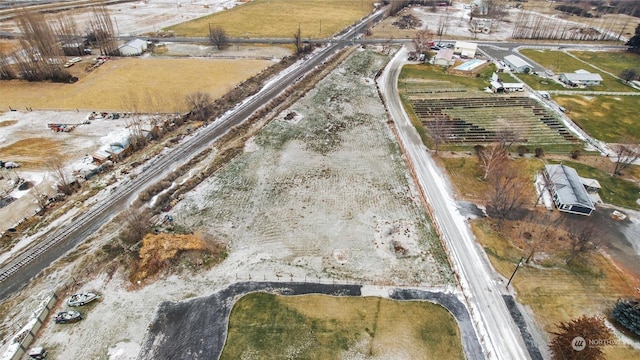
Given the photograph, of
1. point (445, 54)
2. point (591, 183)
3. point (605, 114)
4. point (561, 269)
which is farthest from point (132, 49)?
point (605, 114)

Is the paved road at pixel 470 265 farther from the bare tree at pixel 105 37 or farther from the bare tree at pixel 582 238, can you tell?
the bare tree at pixel 105 37

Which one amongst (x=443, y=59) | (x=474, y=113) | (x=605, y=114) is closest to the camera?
(x=474, y=113)

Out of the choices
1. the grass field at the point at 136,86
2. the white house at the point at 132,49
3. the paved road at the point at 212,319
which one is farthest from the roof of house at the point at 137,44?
the paved road at the point at 212,319

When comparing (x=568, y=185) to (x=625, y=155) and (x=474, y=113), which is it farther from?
(x=474, y=113)

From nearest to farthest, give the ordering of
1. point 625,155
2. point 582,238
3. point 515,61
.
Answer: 1. point 582,238
2. point 625,155
3. point 515,61

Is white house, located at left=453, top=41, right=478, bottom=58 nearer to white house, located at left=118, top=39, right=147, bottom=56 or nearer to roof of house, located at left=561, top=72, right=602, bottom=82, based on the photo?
roof of house, located at left=561, top=72, right=602, bottom=82

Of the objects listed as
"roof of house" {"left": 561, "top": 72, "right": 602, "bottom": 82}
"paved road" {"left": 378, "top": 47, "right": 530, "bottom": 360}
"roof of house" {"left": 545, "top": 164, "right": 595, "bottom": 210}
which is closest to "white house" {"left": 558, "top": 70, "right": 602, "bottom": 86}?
"roof of house" {"left": 561, "top": 72, "right": 602, "bottom": 82}

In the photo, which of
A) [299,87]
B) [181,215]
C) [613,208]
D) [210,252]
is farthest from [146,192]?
[613,208]
